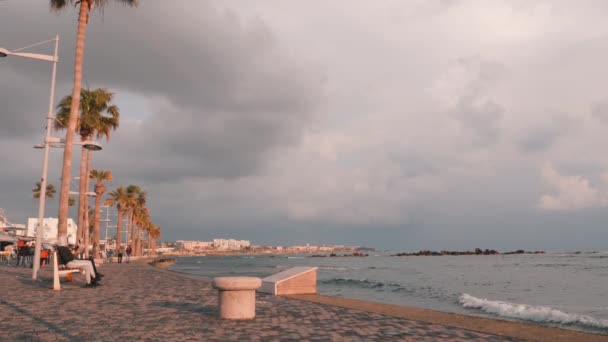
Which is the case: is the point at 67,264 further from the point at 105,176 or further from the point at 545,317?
the point at 105,176

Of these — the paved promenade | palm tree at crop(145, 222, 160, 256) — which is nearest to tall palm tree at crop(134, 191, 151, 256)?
palm tree at crop(145, 222, 160, 256)

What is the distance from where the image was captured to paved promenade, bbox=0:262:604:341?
6.73m

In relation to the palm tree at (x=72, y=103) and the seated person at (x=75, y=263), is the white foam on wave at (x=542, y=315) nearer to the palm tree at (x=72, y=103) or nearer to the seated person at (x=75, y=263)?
the seated person at (x=75, y=263)

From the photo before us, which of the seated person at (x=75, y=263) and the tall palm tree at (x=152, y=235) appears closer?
the seated person at (x=75, y=263)

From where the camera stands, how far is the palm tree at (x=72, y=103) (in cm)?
1819

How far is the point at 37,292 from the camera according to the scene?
12547 millimetres

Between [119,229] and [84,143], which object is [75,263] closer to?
[84,143]

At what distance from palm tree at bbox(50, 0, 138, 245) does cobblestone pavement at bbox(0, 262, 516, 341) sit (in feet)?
23.8

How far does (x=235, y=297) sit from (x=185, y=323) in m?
0.96

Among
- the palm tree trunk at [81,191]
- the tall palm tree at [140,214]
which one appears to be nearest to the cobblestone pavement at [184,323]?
the palm tree trunk at [81,191]

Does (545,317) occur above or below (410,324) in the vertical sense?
below

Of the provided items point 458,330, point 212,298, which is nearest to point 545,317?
point 458,330

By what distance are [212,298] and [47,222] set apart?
308 feet

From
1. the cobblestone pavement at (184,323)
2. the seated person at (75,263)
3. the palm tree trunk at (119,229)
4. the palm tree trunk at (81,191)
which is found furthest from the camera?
the palm tree trunk at (119,229)
